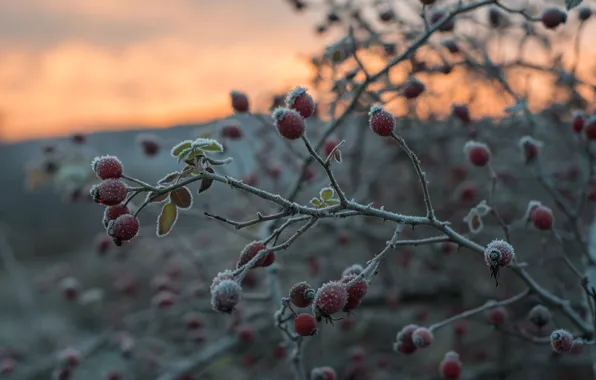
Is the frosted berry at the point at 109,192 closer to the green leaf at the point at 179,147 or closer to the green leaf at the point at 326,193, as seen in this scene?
the green leaf at the point at 179,147

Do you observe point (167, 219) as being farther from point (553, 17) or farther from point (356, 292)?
point (553, 17)

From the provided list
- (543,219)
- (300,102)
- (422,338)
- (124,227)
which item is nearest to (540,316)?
(543,219)

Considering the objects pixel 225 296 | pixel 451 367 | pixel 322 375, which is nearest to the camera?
pixel 225 296

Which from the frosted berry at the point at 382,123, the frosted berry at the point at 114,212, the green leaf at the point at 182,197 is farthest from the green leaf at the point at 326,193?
the frosted berry at the point at 114,212

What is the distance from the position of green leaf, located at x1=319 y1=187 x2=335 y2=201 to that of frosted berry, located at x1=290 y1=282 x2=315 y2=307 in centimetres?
18

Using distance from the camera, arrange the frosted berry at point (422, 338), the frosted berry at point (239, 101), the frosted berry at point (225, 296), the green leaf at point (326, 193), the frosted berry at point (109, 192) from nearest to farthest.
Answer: the frosted berry at point (225, 296) → the frosted berry at point (109, 192) → the green leaf at point (326, 193) → the frosted berry at point (422, 338) → the frosted berry at point (239, 101)

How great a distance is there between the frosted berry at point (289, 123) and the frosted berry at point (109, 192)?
0.99 feet

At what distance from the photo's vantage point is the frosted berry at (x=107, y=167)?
1043 millimetres

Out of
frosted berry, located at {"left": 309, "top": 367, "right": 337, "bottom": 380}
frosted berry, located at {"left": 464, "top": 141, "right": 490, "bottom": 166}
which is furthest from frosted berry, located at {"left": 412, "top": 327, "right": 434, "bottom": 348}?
frosted berry, located at {"left": 464, "top": 141, "right": 490, "bottom": 166}

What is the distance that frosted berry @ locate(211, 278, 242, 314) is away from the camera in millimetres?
918

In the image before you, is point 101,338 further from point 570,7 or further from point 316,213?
point 570,7

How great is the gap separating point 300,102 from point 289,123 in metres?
0.08

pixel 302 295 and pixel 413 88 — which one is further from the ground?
pixel 413 88

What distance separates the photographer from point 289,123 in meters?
0.94
